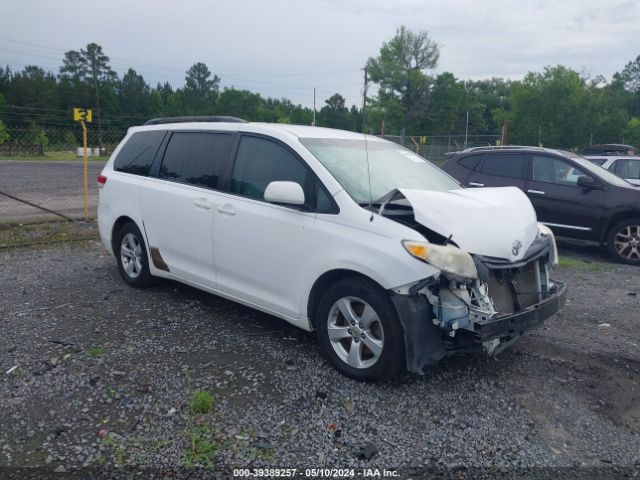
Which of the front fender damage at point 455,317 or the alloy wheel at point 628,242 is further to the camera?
the alloy wheel at point 628,242

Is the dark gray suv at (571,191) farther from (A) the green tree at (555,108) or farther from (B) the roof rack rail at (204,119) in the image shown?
(A) the green tree at (555,108)

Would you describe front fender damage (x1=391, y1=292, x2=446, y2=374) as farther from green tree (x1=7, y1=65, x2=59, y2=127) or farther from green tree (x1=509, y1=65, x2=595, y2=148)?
green tree (x1=7, y1=65, x2=59, y2=127)

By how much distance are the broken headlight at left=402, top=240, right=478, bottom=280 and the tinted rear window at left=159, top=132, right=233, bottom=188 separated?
7.37 ft

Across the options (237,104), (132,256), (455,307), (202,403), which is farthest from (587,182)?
(237,104)

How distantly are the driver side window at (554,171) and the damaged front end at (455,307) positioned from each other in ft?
18.7

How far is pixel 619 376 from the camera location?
4.34 m

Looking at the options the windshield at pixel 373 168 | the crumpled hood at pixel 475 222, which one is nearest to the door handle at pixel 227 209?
the windshield at pixel 373 168

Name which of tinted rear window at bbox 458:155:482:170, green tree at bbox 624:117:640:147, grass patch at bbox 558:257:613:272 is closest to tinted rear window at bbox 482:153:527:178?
tinted rear window at bbox 458:155:482:170

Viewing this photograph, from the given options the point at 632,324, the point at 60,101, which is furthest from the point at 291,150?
the point at 60,101

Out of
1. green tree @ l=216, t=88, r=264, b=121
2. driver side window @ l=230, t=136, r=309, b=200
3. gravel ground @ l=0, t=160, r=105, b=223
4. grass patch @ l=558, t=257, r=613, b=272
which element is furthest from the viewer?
green tree @ l=216, t=88, r=264, b=121

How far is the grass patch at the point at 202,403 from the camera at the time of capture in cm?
366

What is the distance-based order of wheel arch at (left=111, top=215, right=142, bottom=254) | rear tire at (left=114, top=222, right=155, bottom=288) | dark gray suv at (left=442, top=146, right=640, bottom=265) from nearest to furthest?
1. rear tire at (left=114, top=222, right=155, bottom=288)
2. wheel arch at (left=111, top=215, right=142, bottom=254)
3. dark gray suv at (left=442, top=146, right=640, bottom=265)

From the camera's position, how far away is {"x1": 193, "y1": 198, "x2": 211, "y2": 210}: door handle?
515cm

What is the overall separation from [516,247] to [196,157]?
3.08 metres
